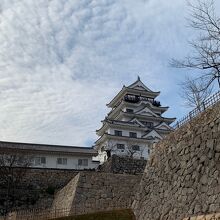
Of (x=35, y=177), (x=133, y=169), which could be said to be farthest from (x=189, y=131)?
(x=35, y=177)

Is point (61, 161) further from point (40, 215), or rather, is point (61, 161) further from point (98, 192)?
point (40, 215)

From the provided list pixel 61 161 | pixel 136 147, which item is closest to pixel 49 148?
pixel 61 161

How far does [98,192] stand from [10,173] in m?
6.79

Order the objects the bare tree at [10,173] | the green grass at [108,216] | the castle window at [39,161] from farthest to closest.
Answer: the castle window at [39,161]
the bare tree at [10,173]
the green grass at [108,216]

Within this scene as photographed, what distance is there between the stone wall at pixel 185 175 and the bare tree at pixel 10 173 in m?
9.22

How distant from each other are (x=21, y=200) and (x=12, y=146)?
7.20 m

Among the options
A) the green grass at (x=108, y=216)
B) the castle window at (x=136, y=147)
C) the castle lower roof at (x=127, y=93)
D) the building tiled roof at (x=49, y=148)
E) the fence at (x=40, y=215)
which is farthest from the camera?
the castle lower roof at (x=127, y=93)

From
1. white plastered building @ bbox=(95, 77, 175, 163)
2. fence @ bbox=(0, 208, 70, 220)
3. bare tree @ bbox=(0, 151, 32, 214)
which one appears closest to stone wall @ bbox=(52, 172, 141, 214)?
fence @ bbox=(0, 208, 70, 220)

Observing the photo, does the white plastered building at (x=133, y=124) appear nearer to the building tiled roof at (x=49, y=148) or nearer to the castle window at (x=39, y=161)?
the building tiled roof at (x=49, y=148)

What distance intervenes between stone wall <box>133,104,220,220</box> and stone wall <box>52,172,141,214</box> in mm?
3405

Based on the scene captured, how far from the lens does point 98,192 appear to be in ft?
66.3

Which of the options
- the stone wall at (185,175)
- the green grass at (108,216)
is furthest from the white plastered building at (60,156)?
the stone wall at (185,175)

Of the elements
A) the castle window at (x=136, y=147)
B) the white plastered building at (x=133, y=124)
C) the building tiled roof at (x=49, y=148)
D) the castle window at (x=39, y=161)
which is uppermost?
the white plastered building at (x=133, y=124)

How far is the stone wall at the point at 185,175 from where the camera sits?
11.7 m
